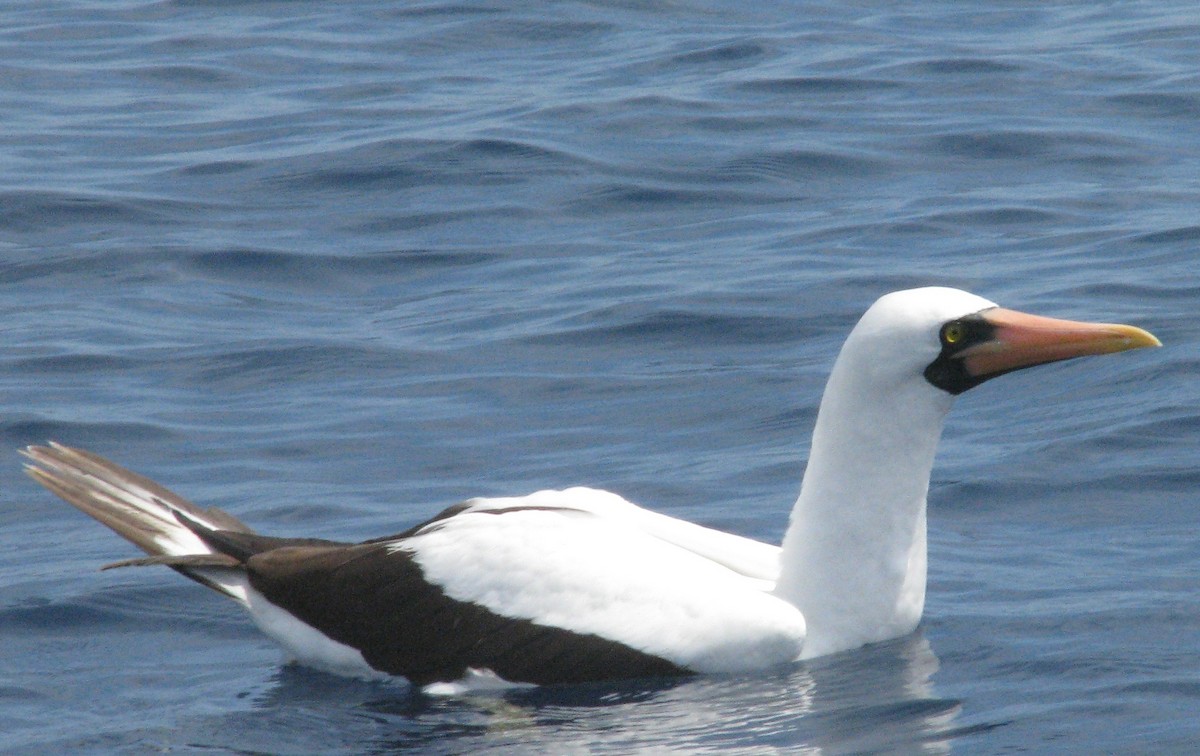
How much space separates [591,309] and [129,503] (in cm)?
418

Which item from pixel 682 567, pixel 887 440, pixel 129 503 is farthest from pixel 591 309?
pixel 682 567

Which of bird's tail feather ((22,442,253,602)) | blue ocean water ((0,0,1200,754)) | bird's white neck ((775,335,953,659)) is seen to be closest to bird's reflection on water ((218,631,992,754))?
blue ocean water ((0,0,1200,754))

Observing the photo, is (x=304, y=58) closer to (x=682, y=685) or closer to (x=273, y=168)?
(x=273, y=168)

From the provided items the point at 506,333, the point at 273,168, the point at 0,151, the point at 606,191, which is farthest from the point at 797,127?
the point at 0,151

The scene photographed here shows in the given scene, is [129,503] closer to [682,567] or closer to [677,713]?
[682,567]

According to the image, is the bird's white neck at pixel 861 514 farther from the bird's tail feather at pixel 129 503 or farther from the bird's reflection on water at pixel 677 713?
the bird's tail feather at pixel 129 503

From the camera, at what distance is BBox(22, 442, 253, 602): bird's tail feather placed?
756cm

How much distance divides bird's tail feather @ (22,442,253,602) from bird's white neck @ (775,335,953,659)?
221 cm

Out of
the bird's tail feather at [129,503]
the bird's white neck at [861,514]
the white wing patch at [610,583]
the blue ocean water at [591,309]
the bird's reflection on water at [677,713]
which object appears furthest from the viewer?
the bird's tail feather at [129,503]


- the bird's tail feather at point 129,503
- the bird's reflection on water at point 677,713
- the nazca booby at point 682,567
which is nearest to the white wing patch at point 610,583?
the nazca booby at point 682,567

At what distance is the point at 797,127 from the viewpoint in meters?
15.5

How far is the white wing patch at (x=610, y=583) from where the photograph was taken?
6.59 meters

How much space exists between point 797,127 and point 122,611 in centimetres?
886

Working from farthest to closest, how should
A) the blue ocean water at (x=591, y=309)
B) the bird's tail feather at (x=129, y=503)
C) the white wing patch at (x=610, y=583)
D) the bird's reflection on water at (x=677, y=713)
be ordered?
the bird's tail feather at (x=129, y=503) → the blue ocean water at (x=591, y=309) → the white wing patch at (x=610, y=583) → the bird's reflection on water at (x=677, y=713)
